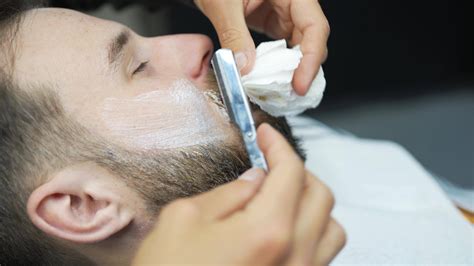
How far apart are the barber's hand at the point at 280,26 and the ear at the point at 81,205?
0.96 ft

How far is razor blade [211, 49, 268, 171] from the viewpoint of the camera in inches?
29.1

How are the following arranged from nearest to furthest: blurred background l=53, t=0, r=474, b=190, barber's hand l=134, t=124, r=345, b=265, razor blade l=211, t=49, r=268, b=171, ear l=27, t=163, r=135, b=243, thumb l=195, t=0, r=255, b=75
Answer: barber's hand l=134, t=124, r=345, b=265
razor blade l=211, t=49, r=268, b=171
ear l=27, t=163, r=135, b=243
thumb l=195, t=0, r=255, b=75
blurred background l=53, t=0, r=474, b=190

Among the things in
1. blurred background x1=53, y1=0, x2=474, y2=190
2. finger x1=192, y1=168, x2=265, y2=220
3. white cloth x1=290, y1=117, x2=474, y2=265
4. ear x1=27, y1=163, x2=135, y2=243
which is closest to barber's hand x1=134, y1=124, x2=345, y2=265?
finger x1=192, y1=168, x2=265, y2=220

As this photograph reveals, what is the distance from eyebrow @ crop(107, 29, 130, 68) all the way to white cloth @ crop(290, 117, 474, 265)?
65cm

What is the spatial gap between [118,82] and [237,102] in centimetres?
25

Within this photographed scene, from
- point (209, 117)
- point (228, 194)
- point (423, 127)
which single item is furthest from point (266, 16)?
point (423, 127)

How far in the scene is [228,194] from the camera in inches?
25.5

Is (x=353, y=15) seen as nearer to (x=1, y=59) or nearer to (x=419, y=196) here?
(x=419, y=196)

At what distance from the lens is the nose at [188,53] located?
103 cm

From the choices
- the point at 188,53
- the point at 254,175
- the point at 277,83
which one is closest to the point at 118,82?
the point at 188,53

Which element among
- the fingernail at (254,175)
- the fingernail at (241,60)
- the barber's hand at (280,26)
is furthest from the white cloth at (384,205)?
the fingernail at (254,175)

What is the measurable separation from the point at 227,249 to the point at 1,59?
0.56 metres

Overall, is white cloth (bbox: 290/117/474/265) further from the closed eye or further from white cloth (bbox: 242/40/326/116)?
the closed eye

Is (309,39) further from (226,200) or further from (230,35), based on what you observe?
(226,200)
